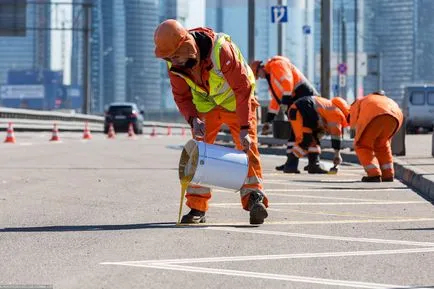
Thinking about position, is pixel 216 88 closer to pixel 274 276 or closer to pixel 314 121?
pixel 274 276

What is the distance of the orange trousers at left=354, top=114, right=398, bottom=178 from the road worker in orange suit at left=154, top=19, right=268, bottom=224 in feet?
20.3

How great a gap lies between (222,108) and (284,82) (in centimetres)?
792

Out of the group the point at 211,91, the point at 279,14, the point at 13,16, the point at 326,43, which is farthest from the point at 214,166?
the point at 13,16

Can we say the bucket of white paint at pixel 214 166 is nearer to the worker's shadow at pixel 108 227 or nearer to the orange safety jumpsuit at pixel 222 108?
the orange safety jumpsuit at pixel 222 108

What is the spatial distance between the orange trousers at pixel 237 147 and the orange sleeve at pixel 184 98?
0.12 m

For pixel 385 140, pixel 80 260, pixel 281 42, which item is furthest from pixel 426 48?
pixel 80 260

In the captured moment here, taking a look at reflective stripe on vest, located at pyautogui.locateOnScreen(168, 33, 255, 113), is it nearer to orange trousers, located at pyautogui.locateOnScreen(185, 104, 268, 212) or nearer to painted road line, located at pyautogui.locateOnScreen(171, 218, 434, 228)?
orange trousers, located at pyautogui.locateOnScreen(185, 104, 268, 212)

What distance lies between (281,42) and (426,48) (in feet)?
328

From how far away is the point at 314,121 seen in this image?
1788cm

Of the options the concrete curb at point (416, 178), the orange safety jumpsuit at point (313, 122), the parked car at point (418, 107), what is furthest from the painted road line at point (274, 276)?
the parked car at point (418, 107)

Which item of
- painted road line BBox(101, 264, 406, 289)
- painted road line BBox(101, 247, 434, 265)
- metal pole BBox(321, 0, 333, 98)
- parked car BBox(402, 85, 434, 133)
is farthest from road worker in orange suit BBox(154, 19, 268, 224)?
parked car BBox(402, 85, 434, 133)

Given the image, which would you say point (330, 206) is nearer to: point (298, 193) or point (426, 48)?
point (298, 193)

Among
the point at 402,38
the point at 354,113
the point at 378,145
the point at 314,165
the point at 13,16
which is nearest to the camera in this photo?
the point at 378,145

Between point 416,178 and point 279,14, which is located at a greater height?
point 279,14
